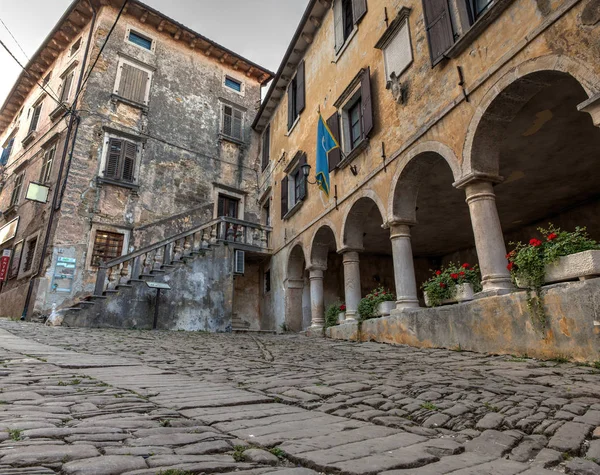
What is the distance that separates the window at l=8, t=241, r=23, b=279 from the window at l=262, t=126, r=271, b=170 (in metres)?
10.1

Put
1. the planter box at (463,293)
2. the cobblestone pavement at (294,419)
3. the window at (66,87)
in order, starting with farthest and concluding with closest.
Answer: the window at (66,87), the planter box at (463,293), the cobblestone pavement at (294,419)

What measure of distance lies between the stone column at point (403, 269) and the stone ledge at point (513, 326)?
0.31m

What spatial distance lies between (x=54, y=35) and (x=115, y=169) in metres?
8.11

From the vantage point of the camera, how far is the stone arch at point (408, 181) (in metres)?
7.59

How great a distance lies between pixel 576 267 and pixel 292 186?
10.7 metres

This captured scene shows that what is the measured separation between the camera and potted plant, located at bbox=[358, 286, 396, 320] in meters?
8.38

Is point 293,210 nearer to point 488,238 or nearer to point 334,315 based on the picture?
point 334,315

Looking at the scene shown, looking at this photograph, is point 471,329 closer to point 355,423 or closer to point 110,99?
point 355,423

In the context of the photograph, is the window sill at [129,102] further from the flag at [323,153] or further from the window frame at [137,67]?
the flag at [323,153]

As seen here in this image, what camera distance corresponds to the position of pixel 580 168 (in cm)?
826

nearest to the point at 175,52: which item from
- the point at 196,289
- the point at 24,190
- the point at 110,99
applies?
the point at 110,99

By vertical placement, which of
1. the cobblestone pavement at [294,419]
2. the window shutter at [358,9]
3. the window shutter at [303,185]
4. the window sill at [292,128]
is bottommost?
the cobblestone pavement at [294,419]

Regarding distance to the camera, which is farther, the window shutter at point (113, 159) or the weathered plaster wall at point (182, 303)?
the window shutter at point (113, 159)

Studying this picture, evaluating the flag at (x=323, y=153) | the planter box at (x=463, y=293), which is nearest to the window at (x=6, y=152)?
the flag at (x=323, y=153)
